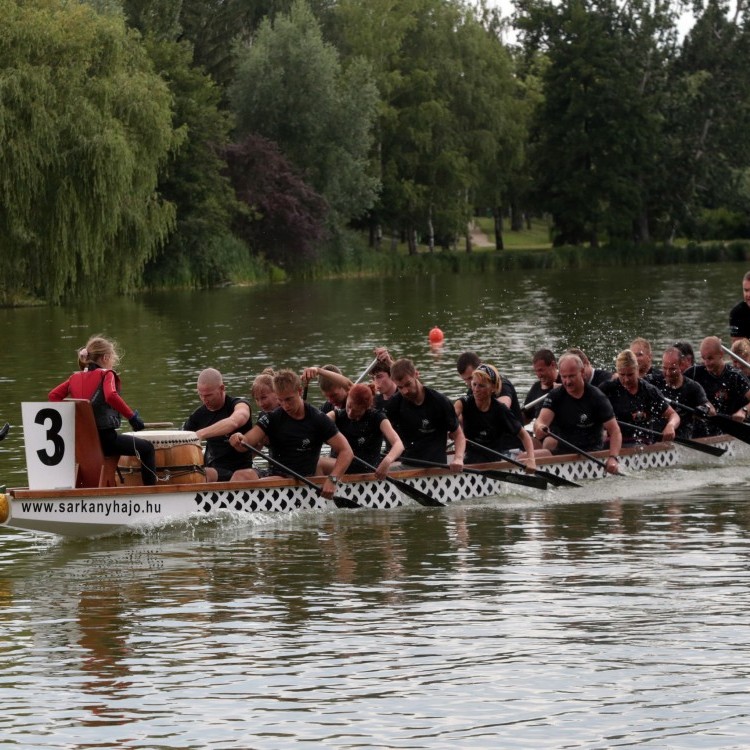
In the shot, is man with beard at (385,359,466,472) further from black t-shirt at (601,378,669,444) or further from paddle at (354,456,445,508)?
black t-shirt at (601,378,669,444)

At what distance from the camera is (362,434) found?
1625cm

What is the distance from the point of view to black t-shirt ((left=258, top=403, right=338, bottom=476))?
1539 centimetres

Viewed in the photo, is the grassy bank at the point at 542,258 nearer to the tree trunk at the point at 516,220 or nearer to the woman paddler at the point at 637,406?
the tree trunk at the point at 516,220

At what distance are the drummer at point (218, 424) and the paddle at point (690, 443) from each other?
17.3 ft

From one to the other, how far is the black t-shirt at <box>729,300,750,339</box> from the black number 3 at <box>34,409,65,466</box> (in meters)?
10.8

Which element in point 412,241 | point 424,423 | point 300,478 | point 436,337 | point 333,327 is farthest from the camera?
point 412,241

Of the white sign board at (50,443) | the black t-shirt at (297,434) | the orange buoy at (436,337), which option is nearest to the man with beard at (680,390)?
the black t-shirt at (297,434)

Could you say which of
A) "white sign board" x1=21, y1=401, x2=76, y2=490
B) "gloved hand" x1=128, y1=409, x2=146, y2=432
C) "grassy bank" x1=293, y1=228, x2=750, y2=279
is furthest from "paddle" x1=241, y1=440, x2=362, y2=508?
"grassy bank" x1=293, y1=228, x2=750, y2=279

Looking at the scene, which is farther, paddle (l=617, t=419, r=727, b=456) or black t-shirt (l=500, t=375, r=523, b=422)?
paddle (l=617, t=419, r=727, b=456)

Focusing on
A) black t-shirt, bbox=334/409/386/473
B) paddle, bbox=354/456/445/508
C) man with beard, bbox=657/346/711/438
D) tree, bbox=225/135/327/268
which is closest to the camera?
black t-shirt, bbox=334/409/386/473

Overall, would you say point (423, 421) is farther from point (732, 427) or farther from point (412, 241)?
point (412, 241)

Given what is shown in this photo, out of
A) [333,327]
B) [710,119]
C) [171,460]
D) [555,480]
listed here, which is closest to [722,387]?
[555,480]

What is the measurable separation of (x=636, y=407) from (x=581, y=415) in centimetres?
132

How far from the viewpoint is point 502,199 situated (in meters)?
91.5
